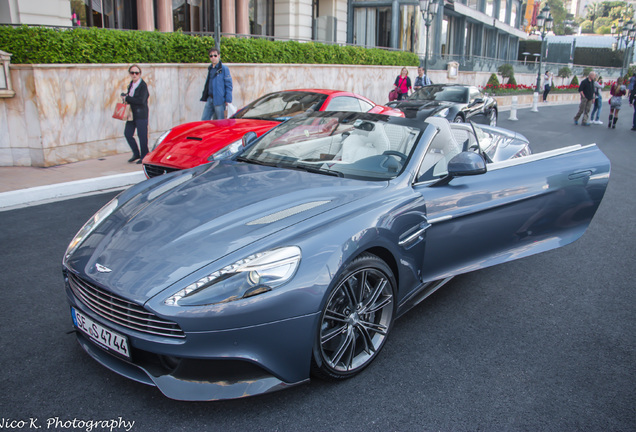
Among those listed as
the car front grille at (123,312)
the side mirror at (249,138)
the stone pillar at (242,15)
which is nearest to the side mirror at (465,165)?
the side mirror at (249,138)

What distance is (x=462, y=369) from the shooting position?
10.4ft

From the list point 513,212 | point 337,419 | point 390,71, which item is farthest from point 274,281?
point 390,71

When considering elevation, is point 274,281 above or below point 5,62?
below

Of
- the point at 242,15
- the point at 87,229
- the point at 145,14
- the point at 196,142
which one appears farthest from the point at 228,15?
the point at 87,229

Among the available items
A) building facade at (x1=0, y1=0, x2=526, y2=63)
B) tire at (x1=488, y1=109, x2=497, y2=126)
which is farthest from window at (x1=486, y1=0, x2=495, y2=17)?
tire at (x1=488, y1=109, x2=497, y2=126)

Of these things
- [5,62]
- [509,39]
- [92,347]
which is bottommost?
[92,347]

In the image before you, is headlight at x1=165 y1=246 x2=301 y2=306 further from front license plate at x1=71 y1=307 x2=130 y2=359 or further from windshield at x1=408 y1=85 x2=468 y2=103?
windshield at x1=408 y1=85 x2=468 y2=103

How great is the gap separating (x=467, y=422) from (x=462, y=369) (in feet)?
1.71

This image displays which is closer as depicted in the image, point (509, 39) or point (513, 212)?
point (513, 212)

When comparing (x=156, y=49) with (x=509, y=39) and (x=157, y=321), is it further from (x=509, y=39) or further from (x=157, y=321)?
(x=509, y=39)

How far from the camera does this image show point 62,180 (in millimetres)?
8008

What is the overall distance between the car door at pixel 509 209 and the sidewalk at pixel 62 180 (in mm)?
5602

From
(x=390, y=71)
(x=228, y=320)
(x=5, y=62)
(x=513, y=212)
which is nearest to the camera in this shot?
(x=228, y=320)

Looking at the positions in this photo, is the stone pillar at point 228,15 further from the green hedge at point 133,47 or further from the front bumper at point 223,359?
the front bumper at point 223,359
